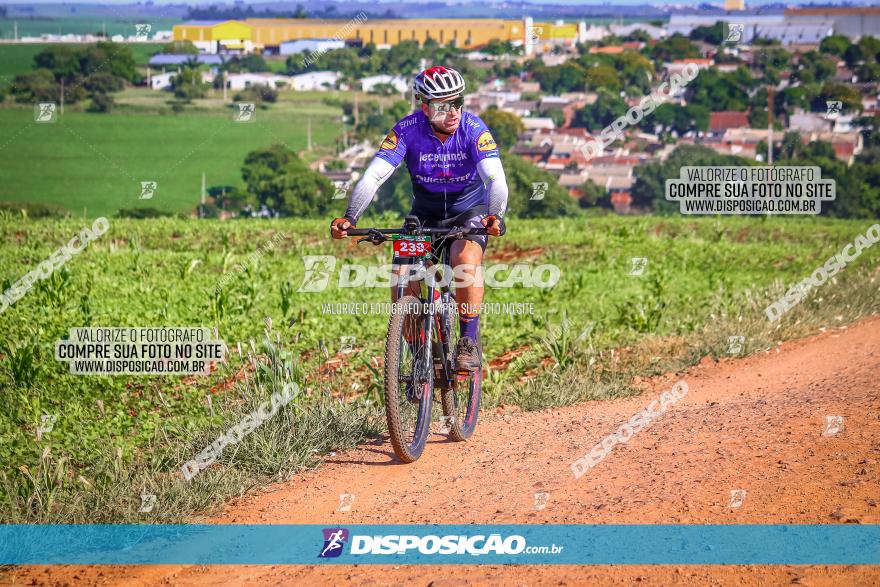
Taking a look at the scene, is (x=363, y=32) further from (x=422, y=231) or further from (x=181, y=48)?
(x=422, y=231)

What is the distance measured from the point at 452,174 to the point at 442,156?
154mm

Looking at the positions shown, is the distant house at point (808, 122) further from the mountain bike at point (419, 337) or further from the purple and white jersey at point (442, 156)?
the mountain bike at point (419, 337)

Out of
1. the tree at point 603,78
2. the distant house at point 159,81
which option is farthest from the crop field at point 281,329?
the distant house at point 159,81

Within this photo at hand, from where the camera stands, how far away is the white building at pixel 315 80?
54.9 meters

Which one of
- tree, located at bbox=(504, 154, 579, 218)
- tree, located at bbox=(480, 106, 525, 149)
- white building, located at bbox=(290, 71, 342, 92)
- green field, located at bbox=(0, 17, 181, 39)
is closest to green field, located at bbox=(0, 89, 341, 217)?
white building, located at bbox=(290, 71, 342, 92)

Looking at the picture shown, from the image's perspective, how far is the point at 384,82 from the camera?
52188 millimetres

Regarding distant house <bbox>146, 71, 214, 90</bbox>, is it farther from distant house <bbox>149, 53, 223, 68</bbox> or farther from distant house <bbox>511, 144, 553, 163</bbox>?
distant house <bbox>511, 144, 553, 163</bbox>

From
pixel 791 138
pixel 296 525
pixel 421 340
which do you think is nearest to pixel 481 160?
pixel 421 340

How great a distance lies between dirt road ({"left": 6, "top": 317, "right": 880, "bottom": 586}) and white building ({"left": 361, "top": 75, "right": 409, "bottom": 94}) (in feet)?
150

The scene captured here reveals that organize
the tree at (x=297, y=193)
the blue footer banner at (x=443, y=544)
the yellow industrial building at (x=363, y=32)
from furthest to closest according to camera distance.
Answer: the yellow industrial building at (x=363, y=32) → the tree at (x=297, y=193) → the blue footer banner at (x=443, y=544)

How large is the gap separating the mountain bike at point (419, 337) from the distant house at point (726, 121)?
3721 cm

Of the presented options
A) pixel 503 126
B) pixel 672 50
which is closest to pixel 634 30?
pixel 672 50

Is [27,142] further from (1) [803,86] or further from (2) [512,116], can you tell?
(1) [803,86]

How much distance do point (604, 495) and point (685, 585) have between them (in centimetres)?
114
